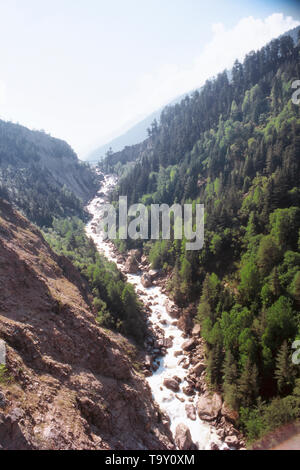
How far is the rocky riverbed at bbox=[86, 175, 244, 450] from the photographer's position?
3023cm

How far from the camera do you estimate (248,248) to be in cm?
5284

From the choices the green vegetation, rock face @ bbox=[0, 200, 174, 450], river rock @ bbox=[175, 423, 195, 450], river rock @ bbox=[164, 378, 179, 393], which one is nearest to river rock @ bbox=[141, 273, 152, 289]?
river rock @ bbox=[164, 378, 179, 393]

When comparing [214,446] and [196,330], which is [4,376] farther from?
[196,330]

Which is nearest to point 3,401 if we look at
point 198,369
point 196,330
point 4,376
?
point 4,376

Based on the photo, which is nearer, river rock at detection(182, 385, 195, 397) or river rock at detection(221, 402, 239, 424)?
river rock at detection(221, 402, 239, 424)

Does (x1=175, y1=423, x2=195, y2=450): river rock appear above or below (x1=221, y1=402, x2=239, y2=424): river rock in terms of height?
below

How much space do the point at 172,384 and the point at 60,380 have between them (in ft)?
71.9

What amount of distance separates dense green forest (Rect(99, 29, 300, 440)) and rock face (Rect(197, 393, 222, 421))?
1988 millimetres

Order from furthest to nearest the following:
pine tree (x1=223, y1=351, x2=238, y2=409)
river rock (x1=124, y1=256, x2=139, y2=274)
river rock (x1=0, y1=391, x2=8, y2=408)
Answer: river rock (x1=124, y1=256, x2=139, y2=274) → pine tree (x1=223, y1=351, x2=238, y2=409) → river rock (x1=0, y1=391, x2=8, y2=408)

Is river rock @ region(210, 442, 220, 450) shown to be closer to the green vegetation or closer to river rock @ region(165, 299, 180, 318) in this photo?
the green vegetation
